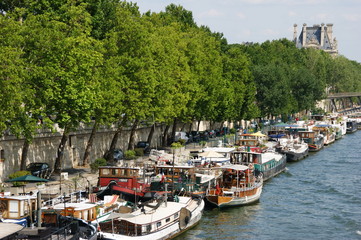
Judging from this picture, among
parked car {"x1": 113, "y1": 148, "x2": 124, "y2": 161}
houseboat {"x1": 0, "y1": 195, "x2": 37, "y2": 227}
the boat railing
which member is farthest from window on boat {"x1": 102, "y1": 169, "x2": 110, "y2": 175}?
parked car {"x1": 113, "y1": 148, "x2": 124, "y2": 161}

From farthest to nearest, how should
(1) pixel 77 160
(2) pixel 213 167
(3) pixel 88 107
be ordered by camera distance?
(1) pixel 77 160
(2) pixel 213 167
(3) pixel 88 107

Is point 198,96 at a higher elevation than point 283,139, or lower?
higher

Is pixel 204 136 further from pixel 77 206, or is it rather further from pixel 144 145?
pixel 77 206

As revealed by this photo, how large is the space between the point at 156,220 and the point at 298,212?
15969mm

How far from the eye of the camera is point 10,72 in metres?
42.6

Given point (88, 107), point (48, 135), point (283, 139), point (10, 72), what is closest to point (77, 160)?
point (48, 135)

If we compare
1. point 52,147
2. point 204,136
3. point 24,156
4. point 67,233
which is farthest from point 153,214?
point 204,136

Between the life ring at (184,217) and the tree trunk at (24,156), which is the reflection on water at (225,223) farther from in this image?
the tree trunk at (24,156)

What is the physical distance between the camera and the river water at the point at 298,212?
43650 millimetres

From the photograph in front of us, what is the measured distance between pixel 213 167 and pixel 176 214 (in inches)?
595

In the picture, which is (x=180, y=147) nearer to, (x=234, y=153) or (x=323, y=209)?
(x=234, y=153)

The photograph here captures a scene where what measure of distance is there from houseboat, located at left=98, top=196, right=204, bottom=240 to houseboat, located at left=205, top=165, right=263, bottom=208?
148 inches

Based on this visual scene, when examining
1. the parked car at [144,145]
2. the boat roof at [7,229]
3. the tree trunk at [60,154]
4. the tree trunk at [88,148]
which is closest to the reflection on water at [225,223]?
the tree trunk at [60,154]

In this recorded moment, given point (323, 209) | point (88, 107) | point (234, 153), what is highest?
point (88, 107)
